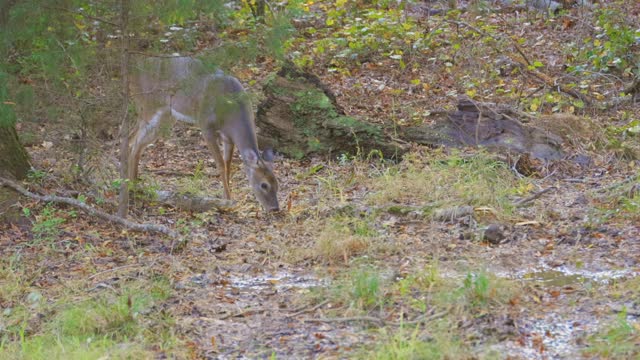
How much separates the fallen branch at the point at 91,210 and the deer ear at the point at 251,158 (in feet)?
5.83

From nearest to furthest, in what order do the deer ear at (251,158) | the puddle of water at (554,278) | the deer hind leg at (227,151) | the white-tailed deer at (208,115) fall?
the puddle of water at (554,278)
the white-tailed deer at (208,115)
the deer ear at (251,158)
the deer hind leg at (227,151)

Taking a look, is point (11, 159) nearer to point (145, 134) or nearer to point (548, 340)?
point (145, 134)

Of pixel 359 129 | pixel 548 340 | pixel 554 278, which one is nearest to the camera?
pixel 548 340

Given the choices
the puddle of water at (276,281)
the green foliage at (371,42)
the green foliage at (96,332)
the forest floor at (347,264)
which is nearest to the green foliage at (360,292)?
the forest floor at (347,264)

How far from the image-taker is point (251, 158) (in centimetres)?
886

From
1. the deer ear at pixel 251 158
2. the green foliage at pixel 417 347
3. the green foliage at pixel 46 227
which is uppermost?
the green foliage at pixel 417 347

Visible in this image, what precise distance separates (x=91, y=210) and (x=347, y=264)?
2322mm

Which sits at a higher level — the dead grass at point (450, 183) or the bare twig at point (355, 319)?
the bare twig at point (355, 319)

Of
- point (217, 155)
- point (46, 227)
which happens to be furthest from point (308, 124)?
point (46, 227)

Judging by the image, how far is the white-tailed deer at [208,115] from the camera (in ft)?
25.5

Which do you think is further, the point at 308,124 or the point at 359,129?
the point at 308,124

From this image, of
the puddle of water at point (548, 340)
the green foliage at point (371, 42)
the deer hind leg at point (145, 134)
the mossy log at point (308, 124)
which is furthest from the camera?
the green foliage at point (371, 42)

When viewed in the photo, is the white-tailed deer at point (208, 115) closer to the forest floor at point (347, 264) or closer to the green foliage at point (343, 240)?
the forest floor at point (347, 264)

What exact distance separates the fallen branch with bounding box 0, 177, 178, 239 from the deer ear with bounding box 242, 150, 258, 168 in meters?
1.78
